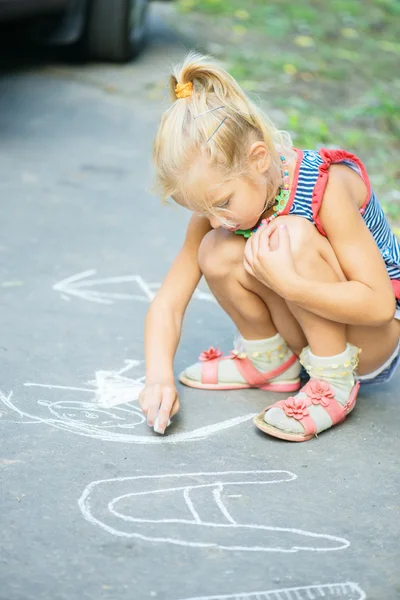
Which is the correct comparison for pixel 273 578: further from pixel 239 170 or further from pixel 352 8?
pixel 352 8

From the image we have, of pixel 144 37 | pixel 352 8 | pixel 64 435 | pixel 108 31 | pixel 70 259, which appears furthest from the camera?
pixel 352 8

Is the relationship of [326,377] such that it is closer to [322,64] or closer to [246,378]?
[246,378]

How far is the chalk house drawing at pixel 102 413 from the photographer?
2225 millimetres

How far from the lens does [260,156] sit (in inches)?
84.3

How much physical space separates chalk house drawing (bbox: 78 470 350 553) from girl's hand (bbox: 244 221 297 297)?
1.44 ft

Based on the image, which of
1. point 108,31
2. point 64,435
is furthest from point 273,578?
point 108,31

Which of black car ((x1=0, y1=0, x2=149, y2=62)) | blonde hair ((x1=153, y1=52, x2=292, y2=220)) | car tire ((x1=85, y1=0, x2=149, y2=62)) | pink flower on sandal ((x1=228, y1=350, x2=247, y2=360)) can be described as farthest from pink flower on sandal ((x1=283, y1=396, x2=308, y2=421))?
car tire ((x1=85, y1=0, x2=149, y2=62))

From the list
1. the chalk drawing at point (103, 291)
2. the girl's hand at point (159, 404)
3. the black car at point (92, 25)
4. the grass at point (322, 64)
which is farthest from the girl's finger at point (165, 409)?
the black car at point (92, 25)

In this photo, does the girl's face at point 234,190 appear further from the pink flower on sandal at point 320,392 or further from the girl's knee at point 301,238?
the pink flower on sandal at point 320,392

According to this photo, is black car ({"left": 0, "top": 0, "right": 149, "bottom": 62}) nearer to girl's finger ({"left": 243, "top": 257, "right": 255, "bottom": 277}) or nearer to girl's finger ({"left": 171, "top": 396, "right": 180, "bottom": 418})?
girl's finger ({"left": 243, "top": 257, "right": 255, "bottom": 277})

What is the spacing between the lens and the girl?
211cm

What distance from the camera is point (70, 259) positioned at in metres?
3.35

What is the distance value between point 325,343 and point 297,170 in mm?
427

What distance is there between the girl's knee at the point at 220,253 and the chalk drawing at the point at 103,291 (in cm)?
71
